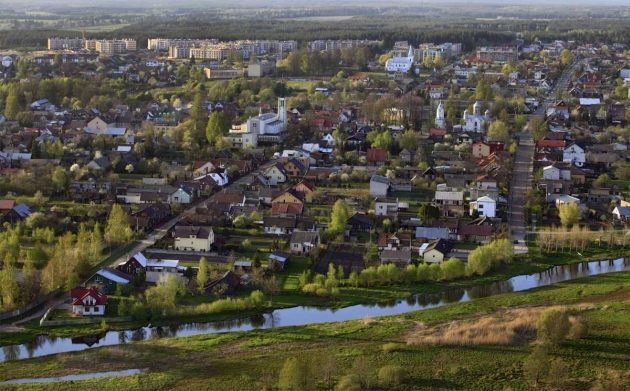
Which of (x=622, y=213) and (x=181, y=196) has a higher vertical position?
(x=622, y=213)

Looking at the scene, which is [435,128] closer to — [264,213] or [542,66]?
[264,213]

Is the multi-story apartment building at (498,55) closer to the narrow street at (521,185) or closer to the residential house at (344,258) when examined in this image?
the narrow street at (521,185)

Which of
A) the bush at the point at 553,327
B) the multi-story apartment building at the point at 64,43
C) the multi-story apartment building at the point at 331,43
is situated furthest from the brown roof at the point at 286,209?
the multi-story apartment building at the point at 64,43

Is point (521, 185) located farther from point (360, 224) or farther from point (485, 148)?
point (360, 224)

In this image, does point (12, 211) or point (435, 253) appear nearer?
point (435, 253)

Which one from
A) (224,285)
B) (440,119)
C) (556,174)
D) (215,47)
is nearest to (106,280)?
(224,285)
